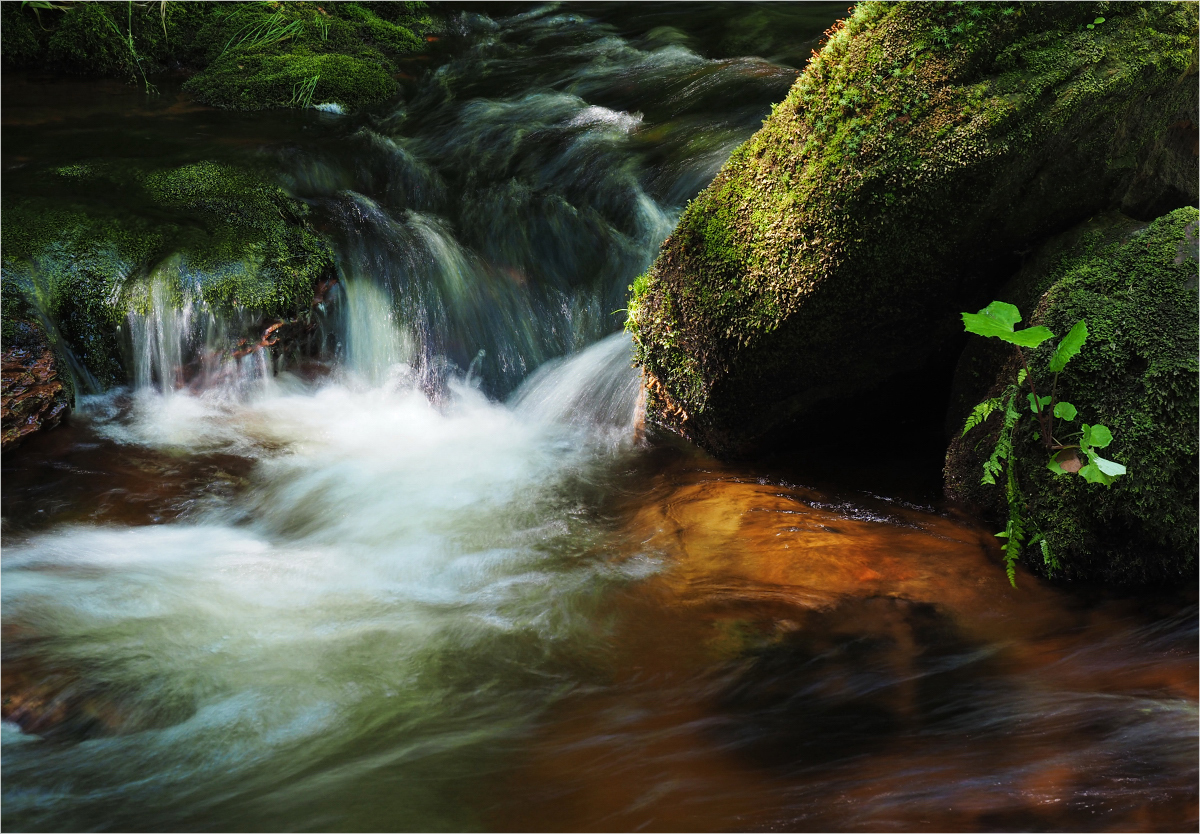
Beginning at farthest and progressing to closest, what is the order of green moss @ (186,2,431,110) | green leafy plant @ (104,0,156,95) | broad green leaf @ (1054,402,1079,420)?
green leafy plant @ (104,0,156,95) < green moss @ (186,2,431,110) < broad green leaf @ (1054,402,1079,420)

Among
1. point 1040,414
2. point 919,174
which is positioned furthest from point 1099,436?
point 919,174

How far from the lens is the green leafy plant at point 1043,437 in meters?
3.11

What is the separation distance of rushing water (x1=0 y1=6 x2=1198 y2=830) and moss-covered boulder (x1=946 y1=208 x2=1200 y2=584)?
0.19 m

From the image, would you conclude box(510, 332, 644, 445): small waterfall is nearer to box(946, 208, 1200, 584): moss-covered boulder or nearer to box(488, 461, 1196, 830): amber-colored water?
box(488, 461, 1196, 830): amber-colored water

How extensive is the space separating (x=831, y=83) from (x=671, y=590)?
2.20 m

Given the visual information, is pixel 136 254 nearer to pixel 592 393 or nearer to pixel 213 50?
pixel 592 393

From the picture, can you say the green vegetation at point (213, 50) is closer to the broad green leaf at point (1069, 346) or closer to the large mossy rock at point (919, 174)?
the large mossy rock at point (919, 174)

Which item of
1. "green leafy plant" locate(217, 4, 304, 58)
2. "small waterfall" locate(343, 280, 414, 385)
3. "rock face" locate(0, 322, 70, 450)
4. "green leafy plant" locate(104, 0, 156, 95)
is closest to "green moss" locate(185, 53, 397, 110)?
"green leafy plant" locate(217, 4, 304, 58)

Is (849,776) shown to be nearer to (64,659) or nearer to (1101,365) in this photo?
(1101,365)

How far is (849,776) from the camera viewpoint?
8.11 feet

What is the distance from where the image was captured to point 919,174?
11.4ft

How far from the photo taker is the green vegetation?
8461mm

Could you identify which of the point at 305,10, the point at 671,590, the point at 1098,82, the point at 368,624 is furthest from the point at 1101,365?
the point at 305,10

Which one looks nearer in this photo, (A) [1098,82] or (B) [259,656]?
(B) [259,656]
